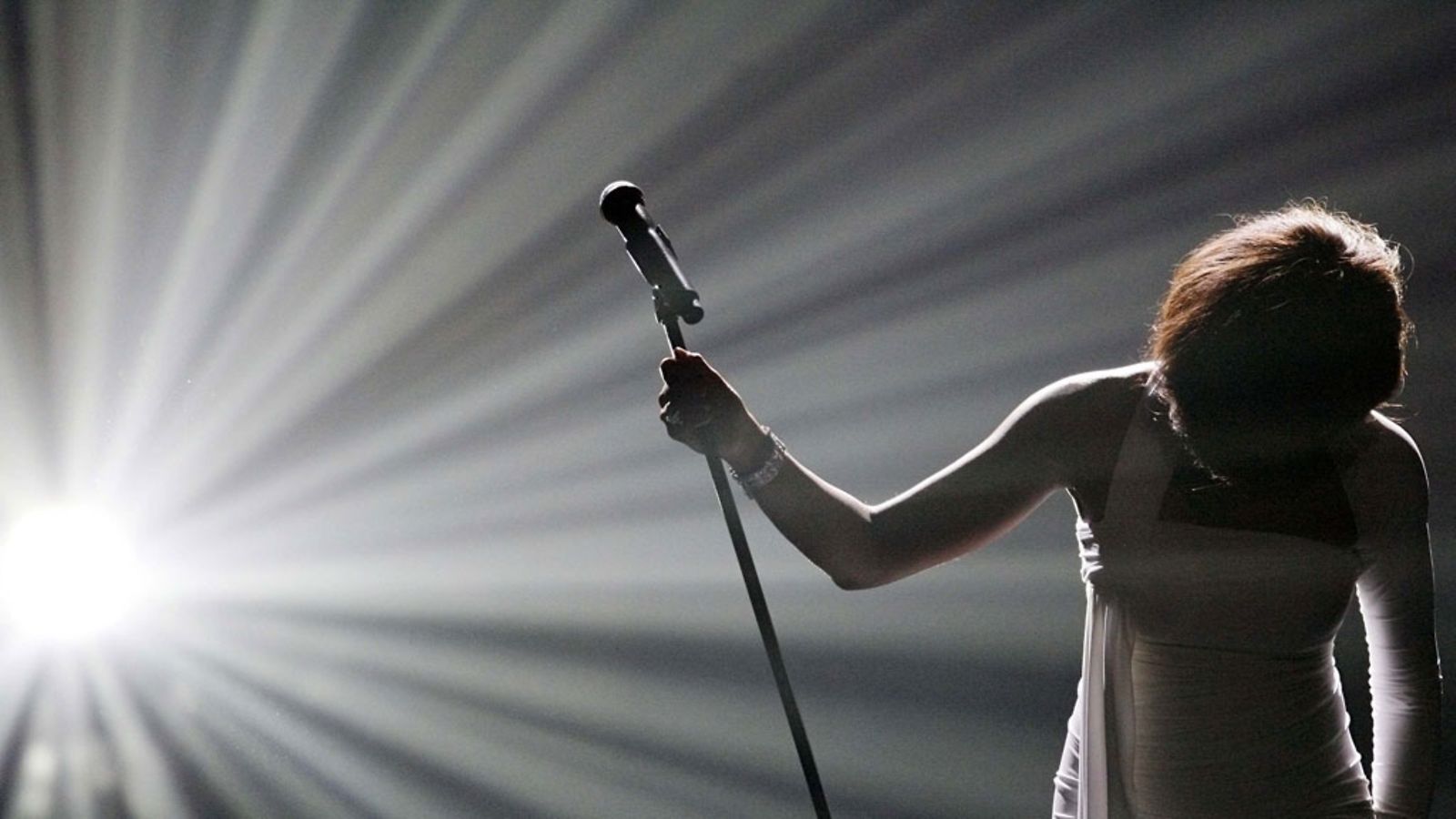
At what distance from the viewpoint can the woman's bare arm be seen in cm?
85

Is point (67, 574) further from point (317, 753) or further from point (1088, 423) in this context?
point (1088, 423)

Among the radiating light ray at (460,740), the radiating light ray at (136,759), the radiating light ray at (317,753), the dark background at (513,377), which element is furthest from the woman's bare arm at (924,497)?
the radiating light ray at (136,759)

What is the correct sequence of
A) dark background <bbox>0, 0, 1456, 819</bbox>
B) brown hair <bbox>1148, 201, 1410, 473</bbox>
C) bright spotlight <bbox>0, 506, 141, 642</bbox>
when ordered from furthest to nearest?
1. bright spotlight <bbox>0, 506, 141, 642</bbox>
2. dark background <bbox>0, 0, 1456, 819</bbox>
3. brown hair <bbox>1148, 201, 1410, 473</bbox>

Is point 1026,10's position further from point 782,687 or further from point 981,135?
point 782,687

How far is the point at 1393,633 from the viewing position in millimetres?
875

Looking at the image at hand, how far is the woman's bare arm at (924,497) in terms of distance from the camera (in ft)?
2.77

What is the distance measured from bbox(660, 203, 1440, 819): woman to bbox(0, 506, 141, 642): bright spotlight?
5.07 ft

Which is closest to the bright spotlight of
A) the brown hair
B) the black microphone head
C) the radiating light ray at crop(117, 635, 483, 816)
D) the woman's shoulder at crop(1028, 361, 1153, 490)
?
the radiating light ray at crop(117, 635, 483, 816)

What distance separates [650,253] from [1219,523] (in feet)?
1.68

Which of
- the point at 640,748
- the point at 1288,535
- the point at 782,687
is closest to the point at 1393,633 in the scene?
the point at 1288,535

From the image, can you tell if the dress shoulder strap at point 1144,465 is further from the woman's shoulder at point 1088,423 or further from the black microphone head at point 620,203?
the black microphone head at point 620,203

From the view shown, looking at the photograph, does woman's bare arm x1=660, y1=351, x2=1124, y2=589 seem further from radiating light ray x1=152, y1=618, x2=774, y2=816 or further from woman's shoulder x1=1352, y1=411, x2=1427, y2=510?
radiating light ray x1=152, y1=618, x2=774, y2=816

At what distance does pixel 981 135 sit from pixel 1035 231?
18 centimetres

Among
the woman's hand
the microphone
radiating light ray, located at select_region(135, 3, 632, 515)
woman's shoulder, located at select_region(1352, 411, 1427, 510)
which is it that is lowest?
woman's shoulder, located at select_region(1352, 411, 1427, 510)
